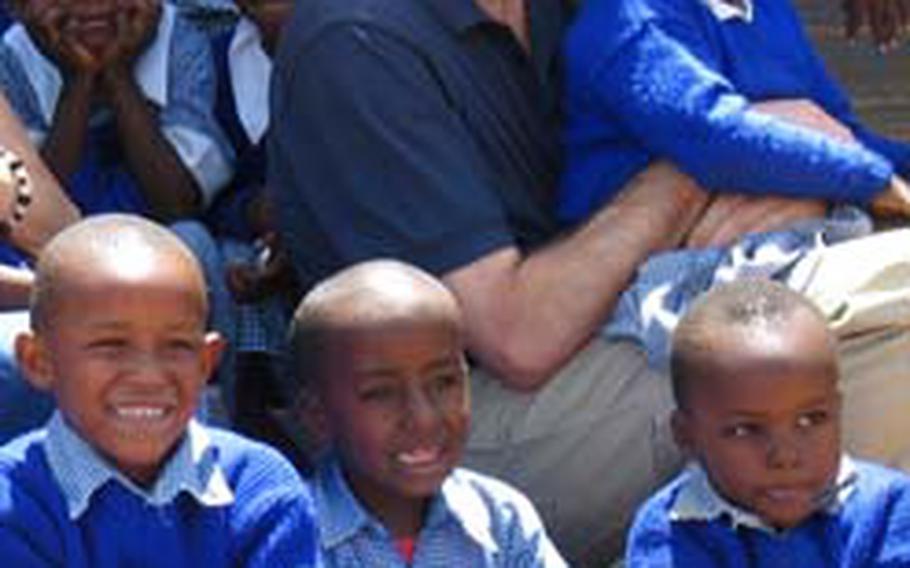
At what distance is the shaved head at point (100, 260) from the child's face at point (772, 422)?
30.4 inches

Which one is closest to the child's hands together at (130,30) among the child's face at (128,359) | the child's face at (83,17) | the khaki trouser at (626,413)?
the child's face at (83,17)

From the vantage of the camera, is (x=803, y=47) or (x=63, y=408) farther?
(x=803, y=47)

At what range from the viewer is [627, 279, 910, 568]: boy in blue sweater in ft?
10.9

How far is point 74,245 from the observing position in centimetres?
313

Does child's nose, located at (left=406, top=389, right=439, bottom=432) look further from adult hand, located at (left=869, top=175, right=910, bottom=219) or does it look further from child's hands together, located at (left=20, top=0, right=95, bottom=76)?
child's hands together, located at (left=20, top=0, right=95, bottom=76)

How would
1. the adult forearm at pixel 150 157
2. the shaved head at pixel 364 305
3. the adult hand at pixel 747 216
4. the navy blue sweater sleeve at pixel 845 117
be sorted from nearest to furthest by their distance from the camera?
the shaved head at pixel 364 305, the adult hand at pixel 747 216, the navy blue sweater sleeve at pixel 845 117, the adult forearm at pixel 150 157

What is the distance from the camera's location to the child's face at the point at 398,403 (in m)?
3.35

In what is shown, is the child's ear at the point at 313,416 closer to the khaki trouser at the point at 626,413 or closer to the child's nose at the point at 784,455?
the khaki trouser at the point at 626,413

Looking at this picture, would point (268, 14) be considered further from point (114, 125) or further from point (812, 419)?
point (812, 419)

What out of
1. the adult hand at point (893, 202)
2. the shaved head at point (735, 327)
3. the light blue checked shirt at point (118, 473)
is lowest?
the adult hand at point (893, 202)

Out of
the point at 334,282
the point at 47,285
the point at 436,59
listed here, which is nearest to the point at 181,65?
the point at 436,59

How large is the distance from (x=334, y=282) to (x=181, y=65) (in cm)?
109

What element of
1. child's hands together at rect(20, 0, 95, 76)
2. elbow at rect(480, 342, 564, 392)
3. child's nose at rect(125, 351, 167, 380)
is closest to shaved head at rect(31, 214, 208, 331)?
child's nose at rect(125, 351, 167, 380)

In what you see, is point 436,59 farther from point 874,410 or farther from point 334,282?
point 874,410
